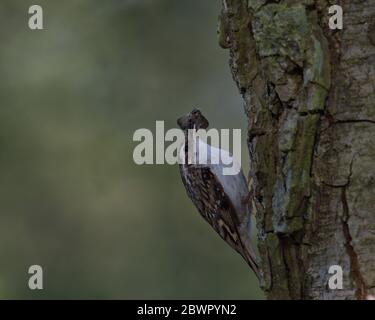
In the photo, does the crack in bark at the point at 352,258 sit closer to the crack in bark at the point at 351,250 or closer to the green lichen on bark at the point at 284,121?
the crack in bark at the point at 351,250

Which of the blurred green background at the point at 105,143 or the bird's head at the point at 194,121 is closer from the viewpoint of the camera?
the bird's head at the point at 194,121

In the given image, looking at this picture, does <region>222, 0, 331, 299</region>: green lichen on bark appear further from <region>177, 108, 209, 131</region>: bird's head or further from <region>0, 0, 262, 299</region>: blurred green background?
<region>0, 0, 262, 299</region>: blurred green background

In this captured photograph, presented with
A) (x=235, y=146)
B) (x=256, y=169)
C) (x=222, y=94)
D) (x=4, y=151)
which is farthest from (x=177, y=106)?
(x=256, y=169)

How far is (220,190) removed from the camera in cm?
495

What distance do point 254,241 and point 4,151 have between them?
3.23m

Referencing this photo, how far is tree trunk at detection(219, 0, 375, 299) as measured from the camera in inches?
109

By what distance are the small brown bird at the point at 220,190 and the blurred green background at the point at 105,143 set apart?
6.65ft

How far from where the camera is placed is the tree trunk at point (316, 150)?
2781 millimetres

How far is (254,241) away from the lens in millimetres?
4965

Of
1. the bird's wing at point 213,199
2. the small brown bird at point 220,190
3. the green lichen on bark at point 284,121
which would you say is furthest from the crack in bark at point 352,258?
the bird's wing at point 213,199

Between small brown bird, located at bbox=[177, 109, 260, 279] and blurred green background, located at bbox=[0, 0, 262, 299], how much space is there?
6.65ft

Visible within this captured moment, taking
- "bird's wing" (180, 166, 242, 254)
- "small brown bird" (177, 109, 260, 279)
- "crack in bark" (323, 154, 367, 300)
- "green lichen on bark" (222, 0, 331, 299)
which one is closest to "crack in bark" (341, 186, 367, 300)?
"crack in bark" (323, 154, 367, 300)

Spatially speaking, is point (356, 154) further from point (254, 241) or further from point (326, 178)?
point (254, 241)

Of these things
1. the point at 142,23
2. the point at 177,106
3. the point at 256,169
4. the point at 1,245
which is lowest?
the point at 1,245
